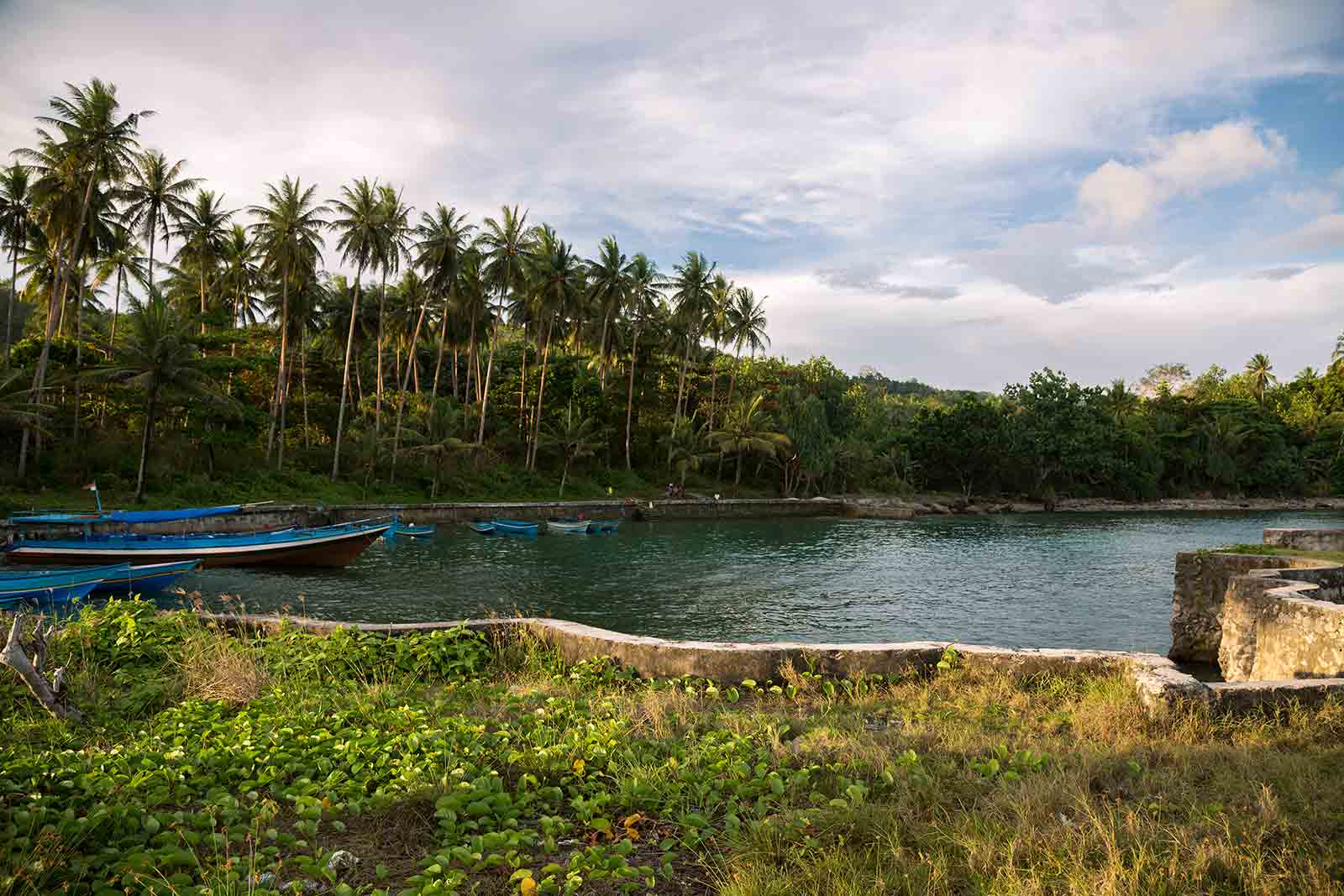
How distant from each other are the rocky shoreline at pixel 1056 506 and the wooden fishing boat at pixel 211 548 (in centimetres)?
4314

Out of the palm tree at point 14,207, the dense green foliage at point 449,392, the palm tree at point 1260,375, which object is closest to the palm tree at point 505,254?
the dense green foliage at point 449,392

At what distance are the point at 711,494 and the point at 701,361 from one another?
50.1 ft

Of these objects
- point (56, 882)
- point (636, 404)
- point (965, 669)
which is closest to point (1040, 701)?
point (965, 669)

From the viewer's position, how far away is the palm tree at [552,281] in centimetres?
5528

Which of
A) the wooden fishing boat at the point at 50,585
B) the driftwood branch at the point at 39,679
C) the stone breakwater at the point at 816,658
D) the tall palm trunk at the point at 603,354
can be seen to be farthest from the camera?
the tall palm trunk at the point at 603,354

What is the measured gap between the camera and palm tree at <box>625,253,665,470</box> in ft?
200

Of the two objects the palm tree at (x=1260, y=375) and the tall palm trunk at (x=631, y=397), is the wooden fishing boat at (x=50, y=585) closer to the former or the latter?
the tall palm trunk at (x=631, y=397)

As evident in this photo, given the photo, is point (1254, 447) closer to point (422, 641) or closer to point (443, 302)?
point (443, 302)

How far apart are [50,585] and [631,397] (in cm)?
5042

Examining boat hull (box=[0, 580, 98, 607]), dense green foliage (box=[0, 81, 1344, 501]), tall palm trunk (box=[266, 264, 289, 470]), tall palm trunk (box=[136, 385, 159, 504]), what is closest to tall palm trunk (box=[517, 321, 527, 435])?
dense green foliage (box=[0, 81, 1344, 501])

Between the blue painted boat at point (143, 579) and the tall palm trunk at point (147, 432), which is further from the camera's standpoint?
the tall palm trunk at point (147, 432)

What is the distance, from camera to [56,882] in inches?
136

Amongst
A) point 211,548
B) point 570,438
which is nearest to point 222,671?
point 211,548

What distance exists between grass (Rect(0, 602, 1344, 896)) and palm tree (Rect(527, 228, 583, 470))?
50133 mm
